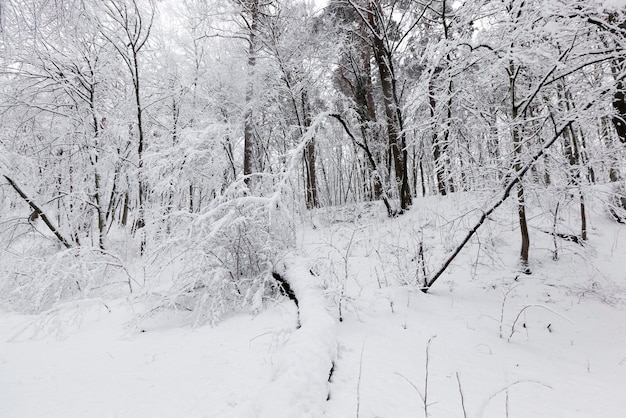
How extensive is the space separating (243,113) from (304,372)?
29.6 feet

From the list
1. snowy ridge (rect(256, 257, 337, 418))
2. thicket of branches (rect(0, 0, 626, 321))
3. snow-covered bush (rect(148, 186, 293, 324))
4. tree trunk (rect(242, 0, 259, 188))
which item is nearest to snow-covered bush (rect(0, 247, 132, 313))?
thicket of branches (rect(0, 0, 626, 321))

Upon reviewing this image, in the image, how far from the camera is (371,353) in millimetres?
2842

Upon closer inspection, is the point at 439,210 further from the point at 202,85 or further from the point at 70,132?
the point at 70,132

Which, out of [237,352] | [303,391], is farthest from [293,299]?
[303,391]

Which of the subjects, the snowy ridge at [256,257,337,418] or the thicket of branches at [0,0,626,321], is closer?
the snowy ridge at [256,257,337,418]

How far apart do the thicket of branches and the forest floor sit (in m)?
0.68

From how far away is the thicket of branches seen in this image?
4.03 m

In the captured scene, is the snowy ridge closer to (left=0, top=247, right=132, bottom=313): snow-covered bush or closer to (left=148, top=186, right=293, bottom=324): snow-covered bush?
(left=148, top=186, right=293, bottom=324): snow-covered bush

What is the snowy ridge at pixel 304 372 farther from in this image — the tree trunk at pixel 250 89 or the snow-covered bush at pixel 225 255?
the tree trunk at pixel 250 89

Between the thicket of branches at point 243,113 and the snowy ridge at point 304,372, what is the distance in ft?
4.80

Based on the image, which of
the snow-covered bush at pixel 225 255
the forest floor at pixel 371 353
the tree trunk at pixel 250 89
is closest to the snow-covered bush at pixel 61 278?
the forest floor at pixel 371 353

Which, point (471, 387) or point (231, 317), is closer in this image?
point (471, 387)

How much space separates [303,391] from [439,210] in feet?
23.2

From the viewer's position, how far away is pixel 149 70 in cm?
986
